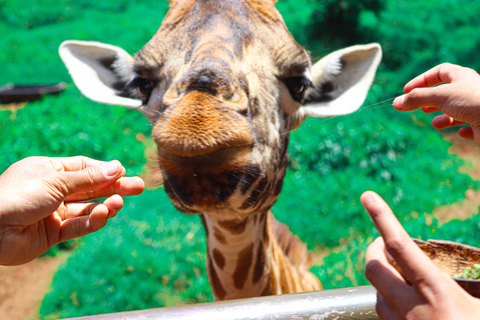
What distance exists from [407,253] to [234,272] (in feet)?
5.79

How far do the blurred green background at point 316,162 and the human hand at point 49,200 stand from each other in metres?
0.88

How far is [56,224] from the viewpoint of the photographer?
194cm

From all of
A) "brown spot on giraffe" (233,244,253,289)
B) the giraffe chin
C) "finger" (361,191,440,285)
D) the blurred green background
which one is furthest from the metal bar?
the blurred green background

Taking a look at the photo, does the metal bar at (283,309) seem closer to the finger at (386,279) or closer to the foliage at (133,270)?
the finger at (386,279)

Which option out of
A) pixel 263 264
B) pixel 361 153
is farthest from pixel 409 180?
pixel 263 264

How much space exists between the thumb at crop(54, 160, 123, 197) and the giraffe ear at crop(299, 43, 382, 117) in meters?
1.38

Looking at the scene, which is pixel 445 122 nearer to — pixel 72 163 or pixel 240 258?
pixel 240 258

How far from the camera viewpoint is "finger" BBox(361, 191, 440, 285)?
1.04 metres

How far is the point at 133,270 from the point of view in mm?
5199

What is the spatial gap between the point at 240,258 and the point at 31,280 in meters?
4.34

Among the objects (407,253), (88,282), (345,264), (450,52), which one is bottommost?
(88,282)

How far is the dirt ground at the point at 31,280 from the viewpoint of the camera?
517 cm

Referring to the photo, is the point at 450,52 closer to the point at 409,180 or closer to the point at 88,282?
the point at 409,180

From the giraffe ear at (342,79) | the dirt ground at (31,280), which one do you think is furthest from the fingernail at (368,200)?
the dirt ground at (31,280)
